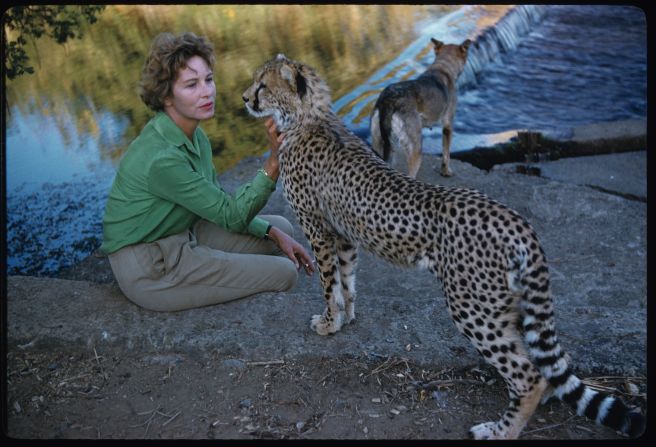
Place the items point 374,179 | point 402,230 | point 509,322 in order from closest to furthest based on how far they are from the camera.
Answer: point 509,322 → point 402,230 → point 374,179

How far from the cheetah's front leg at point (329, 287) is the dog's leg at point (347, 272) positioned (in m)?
0.07

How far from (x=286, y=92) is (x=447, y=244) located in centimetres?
133

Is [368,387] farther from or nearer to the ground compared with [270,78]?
nearer to the ground

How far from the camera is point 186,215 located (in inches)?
126

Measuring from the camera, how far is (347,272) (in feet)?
10.6

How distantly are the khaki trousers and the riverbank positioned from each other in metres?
0.08

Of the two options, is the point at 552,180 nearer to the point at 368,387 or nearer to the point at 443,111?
the point at 443,111

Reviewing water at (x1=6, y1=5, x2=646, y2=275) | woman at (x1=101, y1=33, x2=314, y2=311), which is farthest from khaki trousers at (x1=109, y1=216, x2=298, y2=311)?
water at (x1=6, y1=5, x2=646, y2=275)

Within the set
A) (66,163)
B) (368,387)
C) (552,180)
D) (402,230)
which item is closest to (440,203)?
(402,230)

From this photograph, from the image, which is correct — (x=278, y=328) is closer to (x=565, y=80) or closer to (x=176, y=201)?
(x=176, y=201)

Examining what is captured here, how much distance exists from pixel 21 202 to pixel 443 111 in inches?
174

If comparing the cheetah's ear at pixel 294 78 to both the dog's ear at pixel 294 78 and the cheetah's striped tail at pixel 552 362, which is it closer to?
the dog's ear at pixel 294 78

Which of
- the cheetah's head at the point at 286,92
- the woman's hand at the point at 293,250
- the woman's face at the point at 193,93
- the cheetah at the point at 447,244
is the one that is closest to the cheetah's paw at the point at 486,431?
the cheetah at the point at 447,244

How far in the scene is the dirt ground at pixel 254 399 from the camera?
8.29 ft
